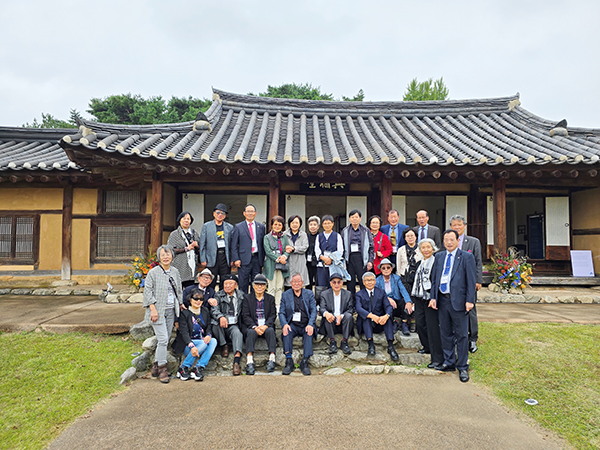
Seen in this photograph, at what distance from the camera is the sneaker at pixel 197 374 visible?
158 inches

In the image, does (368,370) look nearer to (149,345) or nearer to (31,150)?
(149,345)

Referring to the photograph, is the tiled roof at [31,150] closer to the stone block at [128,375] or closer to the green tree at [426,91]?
the stone block at [128,375]

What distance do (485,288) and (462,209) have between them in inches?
92.7

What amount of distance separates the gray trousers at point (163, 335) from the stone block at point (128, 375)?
0.27 m

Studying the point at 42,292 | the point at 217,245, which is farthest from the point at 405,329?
the point at 42,292

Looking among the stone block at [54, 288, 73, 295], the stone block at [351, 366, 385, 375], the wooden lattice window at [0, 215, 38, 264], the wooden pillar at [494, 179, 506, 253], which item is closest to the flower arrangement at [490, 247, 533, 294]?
the wooden pillar at [494, 179, 506, 253]

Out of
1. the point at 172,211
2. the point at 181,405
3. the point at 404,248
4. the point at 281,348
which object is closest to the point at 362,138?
the point at 404,248

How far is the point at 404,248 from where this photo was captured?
16.2 ft

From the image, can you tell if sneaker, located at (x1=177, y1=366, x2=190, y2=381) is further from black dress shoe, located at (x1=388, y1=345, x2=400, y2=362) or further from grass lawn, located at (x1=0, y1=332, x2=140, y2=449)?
black dress shoe, located at (x1=388, y1=345, x2=400, y2=362)

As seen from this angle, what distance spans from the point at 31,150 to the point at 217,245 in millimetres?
7968

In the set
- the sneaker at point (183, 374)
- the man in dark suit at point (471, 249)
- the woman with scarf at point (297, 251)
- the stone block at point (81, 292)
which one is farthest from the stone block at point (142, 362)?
the stone block at point (81, 292)

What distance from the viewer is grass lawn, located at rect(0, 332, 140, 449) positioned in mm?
2945

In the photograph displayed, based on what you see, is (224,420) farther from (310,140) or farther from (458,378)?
(310,140)

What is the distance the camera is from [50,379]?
147 inches
